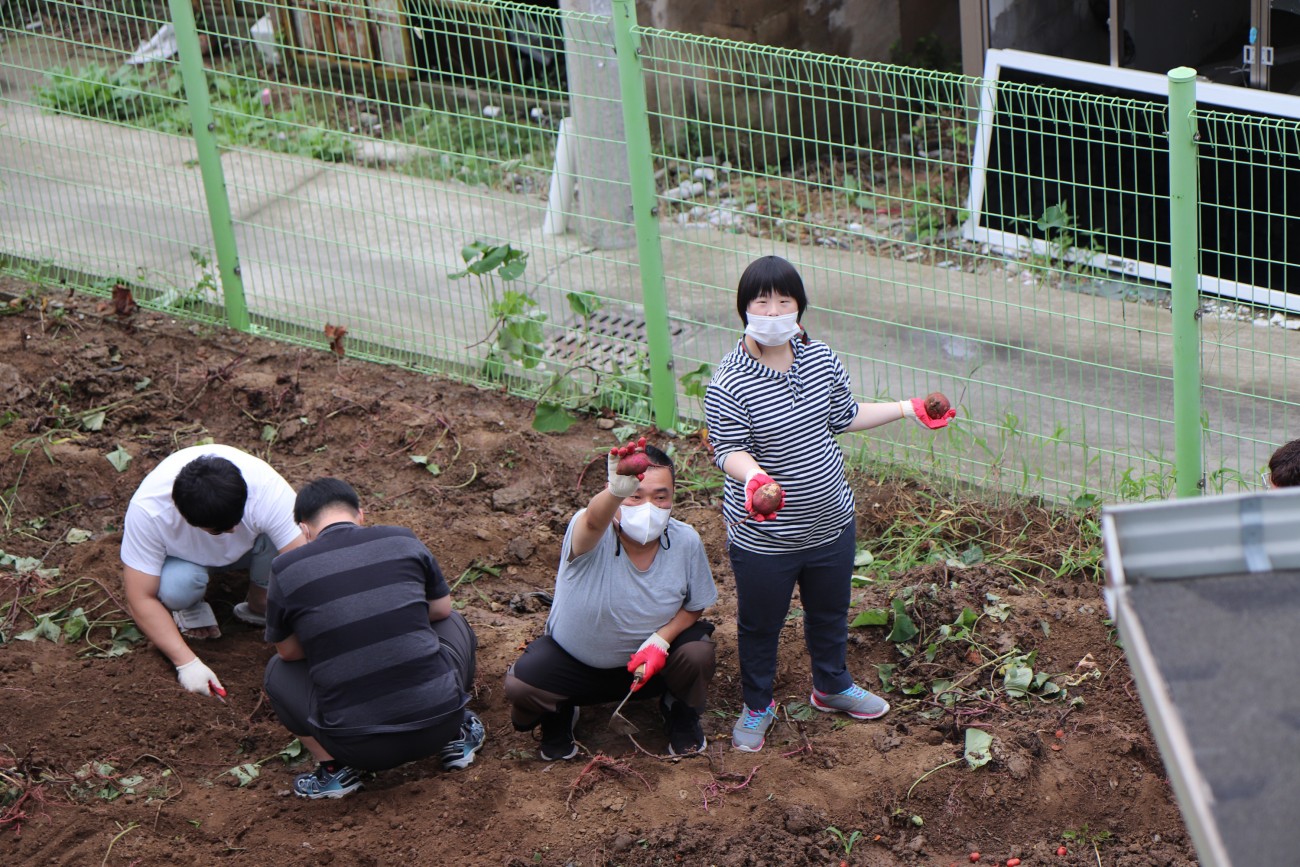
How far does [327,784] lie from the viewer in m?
3.99

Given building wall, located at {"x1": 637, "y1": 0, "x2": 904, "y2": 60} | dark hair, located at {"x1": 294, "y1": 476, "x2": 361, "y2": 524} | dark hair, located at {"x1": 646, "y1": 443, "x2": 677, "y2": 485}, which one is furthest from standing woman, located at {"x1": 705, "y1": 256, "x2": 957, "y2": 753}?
building wall, located at {"x1": 637, "y1": 0, "x2": 904, "y2": 60}

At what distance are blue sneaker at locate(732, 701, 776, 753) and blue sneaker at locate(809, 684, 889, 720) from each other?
0.21 metres

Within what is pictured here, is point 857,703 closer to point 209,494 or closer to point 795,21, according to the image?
point 209,494

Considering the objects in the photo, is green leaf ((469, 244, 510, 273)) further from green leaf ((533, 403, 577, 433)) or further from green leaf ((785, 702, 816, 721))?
green leaf ((785, 702, 816, 721))

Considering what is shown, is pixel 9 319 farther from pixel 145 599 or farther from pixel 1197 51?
pixel 1197 51

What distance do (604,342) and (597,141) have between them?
1.04 metres

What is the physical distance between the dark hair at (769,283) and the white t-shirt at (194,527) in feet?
5.35

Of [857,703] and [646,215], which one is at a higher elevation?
[646,215]

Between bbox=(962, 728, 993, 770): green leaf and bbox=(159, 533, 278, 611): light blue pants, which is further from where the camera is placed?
bbox=(159, 533, 278, 611): light blue pants

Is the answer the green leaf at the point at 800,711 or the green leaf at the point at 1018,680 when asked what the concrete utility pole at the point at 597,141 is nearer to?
the green leaf at the point at 800,711

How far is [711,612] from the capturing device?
479 cm

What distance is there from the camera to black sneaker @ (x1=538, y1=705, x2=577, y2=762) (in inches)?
162

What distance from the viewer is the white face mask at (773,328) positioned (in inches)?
145

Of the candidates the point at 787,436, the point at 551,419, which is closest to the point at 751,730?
the point at 787,436
